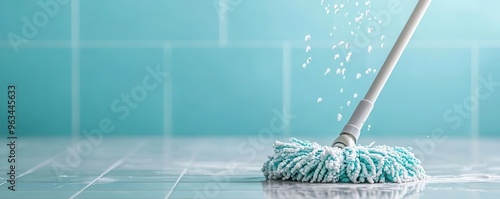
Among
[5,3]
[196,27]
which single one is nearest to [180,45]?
[196,27]

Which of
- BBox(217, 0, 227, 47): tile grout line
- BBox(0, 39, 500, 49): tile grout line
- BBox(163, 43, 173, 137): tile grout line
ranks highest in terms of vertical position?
BBox(217, 0, 227, 47): tile grout line

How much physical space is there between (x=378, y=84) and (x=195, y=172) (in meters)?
0.42

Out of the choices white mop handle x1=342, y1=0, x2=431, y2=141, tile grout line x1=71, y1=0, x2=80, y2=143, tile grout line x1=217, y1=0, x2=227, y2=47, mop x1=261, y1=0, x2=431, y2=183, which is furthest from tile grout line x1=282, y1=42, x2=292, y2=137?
mop x1=261, y1=0, x2=431, y2=183

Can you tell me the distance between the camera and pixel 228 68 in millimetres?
3443

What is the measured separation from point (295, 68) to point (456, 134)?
625mm

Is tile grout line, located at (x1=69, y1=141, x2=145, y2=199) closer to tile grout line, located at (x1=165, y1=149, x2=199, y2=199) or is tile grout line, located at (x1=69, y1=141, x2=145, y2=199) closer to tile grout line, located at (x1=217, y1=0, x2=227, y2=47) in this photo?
tile grout line, located at (x1=165, y1=149, x2=199, y2=199)

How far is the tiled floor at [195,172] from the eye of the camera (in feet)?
5.23

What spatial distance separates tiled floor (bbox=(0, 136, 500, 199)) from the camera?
5.23 ft

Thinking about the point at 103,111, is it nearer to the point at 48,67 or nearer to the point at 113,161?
the point at 48,67

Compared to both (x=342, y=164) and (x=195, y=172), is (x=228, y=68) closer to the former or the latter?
(x=195, y=172)

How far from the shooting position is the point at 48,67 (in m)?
3.44

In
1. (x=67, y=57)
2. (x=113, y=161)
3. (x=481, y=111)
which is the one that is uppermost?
(x=67, y=57)

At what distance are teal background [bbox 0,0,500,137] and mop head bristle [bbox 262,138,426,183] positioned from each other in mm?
1658

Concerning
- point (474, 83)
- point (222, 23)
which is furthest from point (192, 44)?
point (474, 83)
